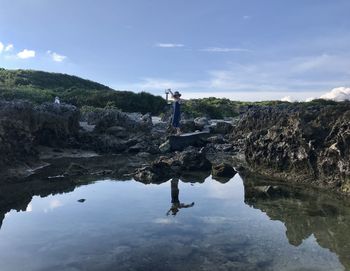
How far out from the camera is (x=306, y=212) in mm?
16328

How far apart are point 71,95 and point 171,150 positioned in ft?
173

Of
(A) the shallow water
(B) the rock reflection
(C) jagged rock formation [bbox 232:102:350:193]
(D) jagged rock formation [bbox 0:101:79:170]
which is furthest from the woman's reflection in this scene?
(D) jagged rock formation [bbox 0:101:79:170]

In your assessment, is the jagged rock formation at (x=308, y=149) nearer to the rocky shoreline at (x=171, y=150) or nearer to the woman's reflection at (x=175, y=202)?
the rocky shoreline at (x=171, y=150)

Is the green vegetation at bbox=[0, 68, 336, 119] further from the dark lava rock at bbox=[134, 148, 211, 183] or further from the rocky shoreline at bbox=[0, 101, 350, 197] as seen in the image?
the dark lava rock at bbox=[134, 148, 211, 183]

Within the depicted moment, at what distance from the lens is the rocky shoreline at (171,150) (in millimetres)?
21781

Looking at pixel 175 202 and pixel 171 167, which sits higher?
pixel 171 167

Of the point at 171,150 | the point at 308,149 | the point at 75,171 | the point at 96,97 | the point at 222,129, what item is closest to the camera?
the point at 308,149

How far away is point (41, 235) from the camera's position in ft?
43.1

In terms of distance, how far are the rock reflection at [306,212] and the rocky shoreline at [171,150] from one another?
1863 mm

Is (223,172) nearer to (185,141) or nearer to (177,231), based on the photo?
(177,231)

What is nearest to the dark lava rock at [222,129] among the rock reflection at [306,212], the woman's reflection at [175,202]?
the rock reflection at [306,212]

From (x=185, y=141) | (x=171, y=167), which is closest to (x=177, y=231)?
(x=171, y=167)

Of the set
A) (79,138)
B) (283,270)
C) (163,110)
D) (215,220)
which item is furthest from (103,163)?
(163,110)

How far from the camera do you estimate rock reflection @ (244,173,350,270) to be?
13.0 metres
